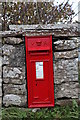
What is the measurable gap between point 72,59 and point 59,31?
609 millimetres

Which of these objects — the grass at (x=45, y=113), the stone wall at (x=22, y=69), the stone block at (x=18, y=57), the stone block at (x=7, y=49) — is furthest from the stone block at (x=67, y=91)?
the stone block at (x=7, y=49)

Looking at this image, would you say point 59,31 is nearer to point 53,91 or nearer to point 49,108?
point 53,91

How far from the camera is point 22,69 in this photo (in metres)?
3.88

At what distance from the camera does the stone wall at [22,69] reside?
3881 millimetres

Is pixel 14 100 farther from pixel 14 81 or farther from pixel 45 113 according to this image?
pixel 45 113

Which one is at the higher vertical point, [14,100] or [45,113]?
[14,100]

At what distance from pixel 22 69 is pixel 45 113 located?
956mm

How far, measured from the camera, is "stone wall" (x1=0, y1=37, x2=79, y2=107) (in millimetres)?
3881

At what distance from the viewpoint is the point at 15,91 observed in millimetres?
3928

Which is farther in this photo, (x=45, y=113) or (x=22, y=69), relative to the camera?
(x=22, y=69)

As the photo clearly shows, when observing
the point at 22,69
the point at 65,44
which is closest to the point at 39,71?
the point at 22,69

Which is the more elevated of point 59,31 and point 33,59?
point 59,31

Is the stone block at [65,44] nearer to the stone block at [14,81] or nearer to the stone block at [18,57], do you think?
the stone block at [18,57]

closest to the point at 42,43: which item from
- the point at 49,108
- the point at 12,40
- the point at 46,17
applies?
the point at 12,40
